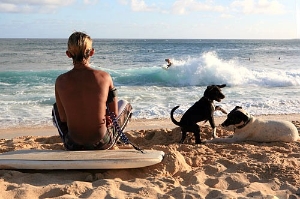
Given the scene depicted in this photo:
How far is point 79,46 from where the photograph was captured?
3.91 m

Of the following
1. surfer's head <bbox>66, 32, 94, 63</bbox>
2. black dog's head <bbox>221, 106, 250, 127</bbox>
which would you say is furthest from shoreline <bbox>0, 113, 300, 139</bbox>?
surfer's head <bbox>66, 32, 94, 63</bbox>

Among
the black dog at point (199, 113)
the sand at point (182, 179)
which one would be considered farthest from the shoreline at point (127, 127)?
the sand at point (182, 179)

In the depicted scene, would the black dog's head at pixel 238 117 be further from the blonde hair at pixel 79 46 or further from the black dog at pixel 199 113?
the blonde hair at pixel 79 46

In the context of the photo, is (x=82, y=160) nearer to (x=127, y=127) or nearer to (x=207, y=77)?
(x=127, y=127)

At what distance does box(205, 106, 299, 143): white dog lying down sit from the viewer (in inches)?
235

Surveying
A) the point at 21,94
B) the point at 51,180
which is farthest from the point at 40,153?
the point at 21,94

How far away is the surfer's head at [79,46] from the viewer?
389 cm

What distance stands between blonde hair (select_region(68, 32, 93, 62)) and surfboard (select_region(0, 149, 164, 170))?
3.35 feet

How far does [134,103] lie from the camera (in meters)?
11.9

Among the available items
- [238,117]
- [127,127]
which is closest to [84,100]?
[238,117]

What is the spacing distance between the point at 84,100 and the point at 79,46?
570 millimetres

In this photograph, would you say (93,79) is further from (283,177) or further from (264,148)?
Answer: (264,148)

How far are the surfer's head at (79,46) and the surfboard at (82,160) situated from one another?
1020mm

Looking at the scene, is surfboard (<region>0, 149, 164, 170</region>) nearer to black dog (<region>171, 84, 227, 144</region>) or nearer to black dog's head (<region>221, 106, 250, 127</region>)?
black dog (<region>171, 84, 227, 144</region>)
